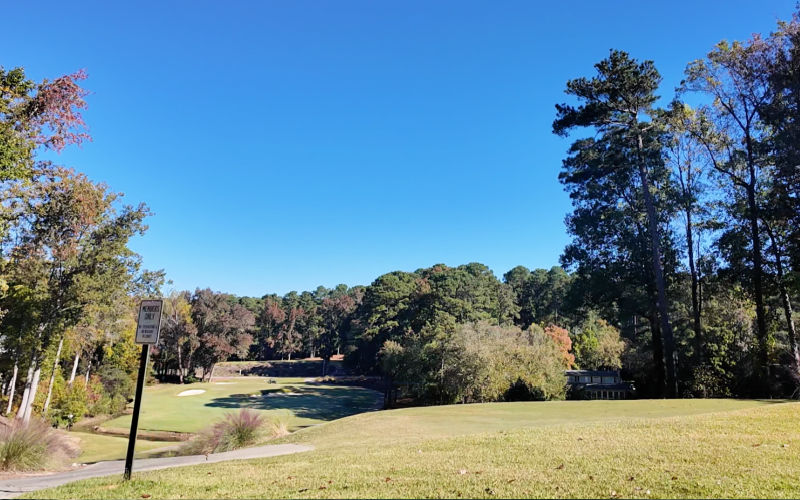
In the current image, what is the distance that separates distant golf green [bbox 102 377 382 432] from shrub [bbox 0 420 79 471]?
403 inches

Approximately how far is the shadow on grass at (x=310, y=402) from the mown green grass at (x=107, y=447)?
33.2 feet

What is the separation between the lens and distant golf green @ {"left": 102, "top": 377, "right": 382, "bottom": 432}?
1044 inches

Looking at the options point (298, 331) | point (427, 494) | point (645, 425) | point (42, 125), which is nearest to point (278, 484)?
point (427, 494)

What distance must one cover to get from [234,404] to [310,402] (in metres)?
6.17

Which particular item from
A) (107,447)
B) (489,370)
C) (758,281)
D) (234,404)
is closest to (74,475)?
(107,447)

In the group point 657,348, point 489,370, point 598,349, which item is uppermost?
point 657,348

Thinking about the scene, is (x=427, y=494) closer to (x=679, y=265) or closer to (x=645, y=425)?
(x=645, y=425)

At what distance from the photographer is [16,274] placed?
18672 mm

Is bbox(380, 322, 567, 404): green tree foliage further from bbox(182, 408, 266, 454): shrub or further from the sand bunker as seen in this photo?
the sand bunker

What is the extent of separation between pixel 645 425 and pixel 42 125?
53.1 ft

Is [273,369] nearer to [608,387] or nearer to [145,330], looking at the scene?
[608,387]

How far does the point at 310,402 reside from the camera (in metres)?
37.6

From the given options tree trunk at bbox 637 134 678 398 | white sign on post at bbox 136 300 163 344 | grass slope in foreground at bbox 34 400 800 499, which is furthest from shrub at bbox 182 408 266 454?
tree trunk at bbox 637 134 678 398

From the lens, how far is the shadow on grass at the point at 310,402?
A: 31638 millimetres
